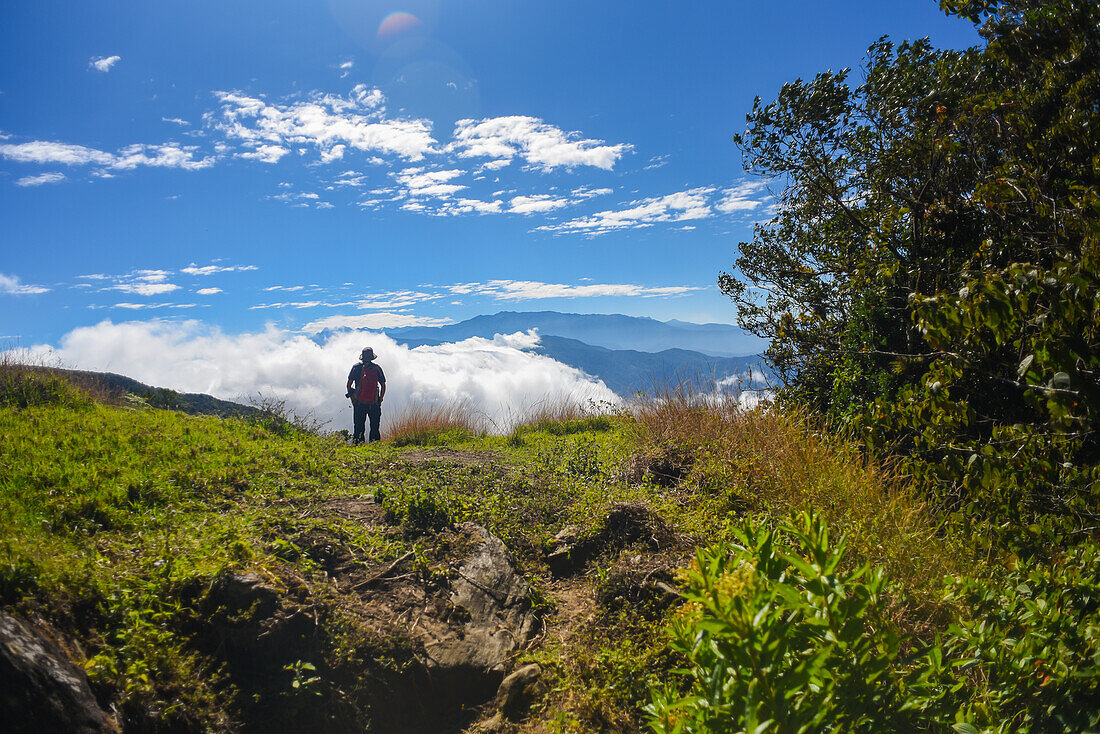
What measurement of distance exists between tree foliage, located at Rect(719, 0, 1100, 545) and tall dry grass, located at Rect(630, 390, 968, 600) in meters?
0.38

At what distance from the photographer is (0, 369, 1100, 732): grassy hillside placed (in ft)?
5.31

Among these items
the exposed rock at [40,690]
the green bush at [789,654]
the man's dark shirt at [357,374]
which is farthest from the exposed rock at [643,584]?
the man's dark shirt at [357,374]

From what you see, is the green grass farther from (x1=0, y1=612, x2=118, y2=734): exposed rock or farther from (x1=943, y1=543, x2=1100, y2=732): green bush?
(x1=943, y1=543, x2=1100, y2=732): green bush

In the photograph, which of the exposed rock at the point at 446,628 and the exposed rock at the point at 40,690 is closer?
the exposed rock at the point at 40,690

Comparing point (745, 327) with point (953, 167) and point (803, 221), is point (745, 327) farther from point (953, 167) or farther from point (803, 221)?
point (953, 167)

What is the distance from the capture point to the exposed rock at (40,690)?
7.07 feet

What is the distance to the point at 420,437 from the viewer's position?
36.7ft

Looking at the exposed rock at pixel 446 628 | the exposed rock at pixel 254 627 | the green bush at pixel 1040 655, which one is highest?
the green bush at pixel 1040 655

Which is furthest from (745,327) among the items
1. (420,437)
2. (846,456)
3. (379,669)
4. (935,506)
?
(379,669)

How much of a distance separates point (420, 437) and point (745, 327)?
6.75 meters

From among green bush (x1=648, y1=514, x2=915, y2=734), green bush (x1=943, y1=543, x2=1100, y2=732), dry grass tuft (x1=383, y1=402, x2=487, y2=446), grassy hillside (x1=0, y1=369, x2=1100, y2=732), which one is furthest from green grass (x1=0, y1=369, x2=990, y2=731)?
dry grass tuft (x1=383, y1=402, x2=487, y2=446)

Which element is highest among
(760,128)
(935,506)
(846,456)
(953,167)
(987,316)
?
(760,128)

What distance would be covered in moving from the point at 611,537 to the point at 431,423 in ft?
26.1

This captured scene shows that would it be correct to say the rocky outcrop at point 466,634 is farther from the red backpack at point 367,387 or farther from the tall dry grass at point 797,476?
the red backpack at point 367,387
